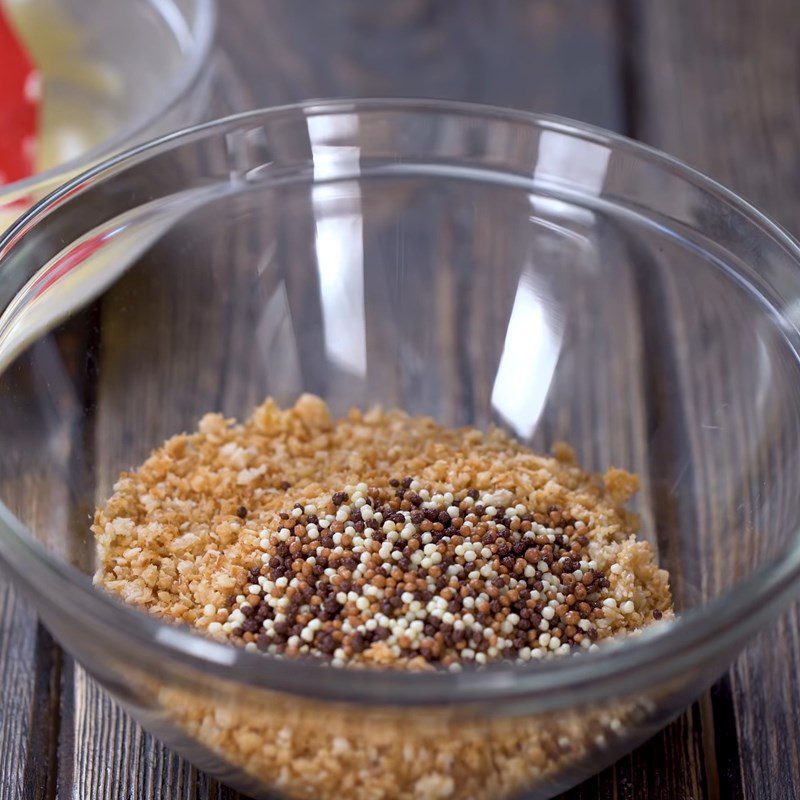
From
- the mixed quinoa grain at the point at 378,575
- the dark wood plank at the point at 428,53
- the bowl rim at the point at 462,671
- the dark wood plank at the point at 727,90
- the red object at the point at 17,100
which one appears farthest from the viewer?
the dark wood plank at the point at 428,53

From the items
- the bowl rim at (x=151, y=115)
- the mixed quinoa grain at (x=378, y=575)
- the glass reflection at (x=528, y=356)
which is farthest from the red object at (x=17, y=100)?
the glass reflection at (x=528, y=356)

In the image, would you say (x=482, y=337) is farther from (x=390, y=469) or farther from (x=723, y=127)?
(x=723, y=127)

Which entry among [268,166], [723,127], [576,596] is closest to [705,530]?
[576,596]

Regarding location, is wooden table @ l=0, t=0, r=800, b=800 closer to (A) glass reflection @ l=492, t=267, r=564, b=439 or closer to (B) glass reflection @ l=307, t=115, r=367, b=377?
(B) glass reflection @ l=307, t=115, r=367, b=377

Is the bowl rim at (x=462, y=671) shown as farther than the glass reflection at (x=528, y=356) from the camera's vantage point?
No

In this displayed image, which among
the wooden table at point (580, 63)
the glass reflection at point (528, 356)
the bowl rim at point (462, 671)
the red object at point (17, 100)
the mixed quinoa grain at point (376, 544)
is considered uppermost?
the wooden table at point (580, 63)

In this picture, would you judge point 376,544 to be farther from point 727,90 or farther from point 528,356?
point 727,90

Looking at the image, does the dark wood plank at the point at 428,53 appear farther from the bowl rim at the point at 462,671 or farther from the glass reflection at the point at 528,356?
the bowl rim at the point at 462,671
